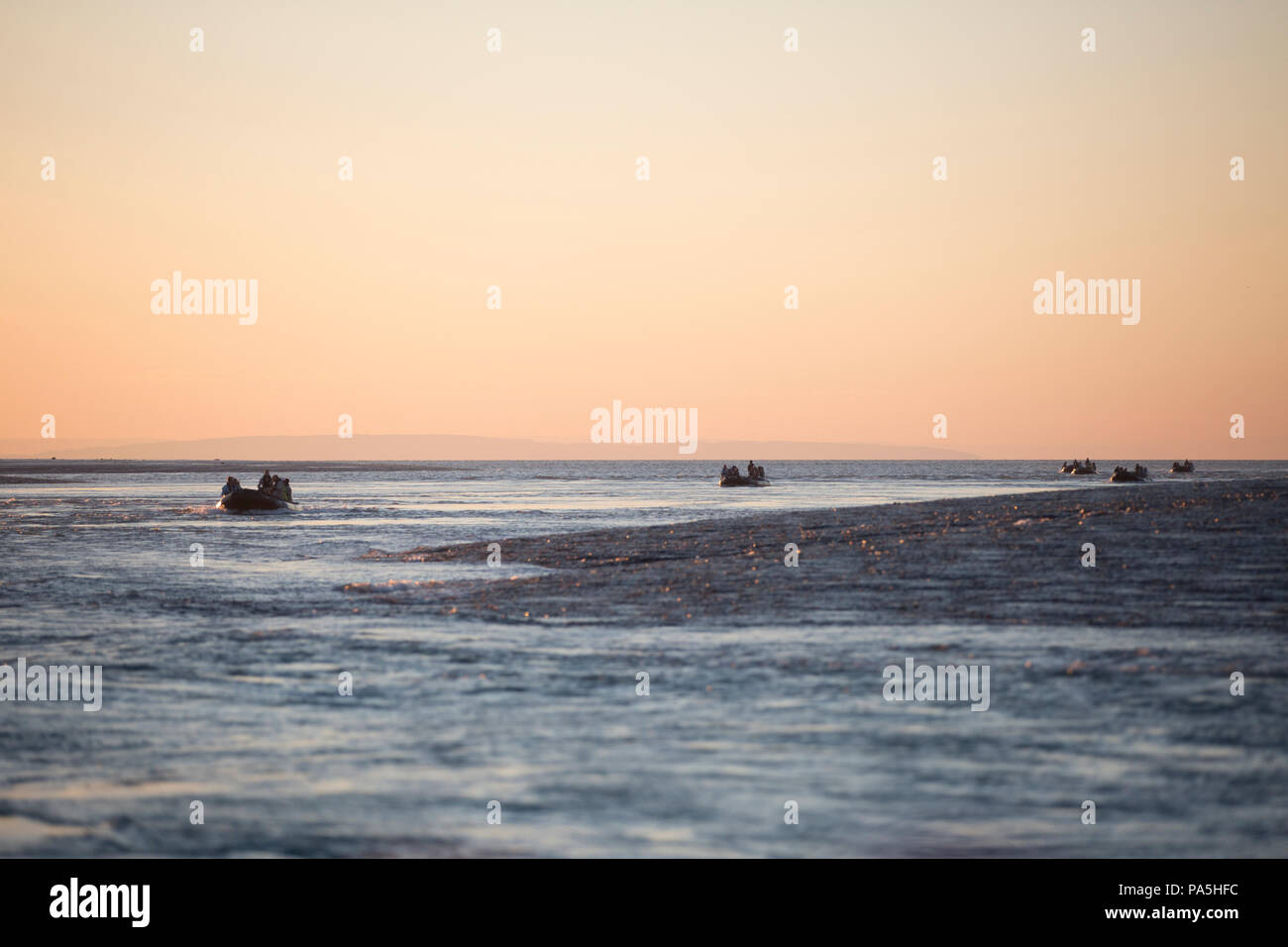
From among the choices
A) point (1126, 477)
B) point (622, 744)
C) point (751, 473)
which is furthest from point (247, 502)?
point (1126, 477)

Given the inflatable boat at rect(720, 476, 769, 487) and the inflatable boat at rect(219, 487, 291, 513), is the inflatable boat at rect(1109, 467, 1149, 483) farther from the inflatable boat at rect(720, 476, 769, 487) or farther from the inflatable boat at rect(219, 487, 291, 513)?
the inflatable boat at rect(219, 487, 291, 513)

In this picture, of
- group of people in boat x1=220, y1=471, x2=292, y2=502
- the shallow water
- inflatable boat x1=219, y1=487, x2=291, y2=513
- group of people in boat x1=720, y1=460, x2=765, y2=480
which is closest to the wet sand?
the shallow water

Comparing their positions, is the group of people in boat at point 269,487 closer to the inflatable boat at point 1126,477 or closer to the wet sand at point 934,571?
the wet sand at point 934,571

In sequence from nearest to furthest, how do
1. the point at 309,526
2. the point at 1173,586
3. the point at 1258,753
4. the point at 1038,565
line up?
1. the point at 1258,753
2. the point at 1173,586
3. the point at 1038,565
4. the point at 309,526

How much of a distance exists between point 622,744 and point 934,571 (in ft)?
49.9

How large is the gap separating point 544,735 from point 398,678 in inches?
158

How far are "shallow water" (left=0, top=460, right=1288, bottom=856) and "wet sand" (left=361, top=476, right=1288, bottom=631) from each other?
5.77 ft

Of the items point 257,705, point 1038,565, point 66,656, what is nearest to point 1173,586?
point 1038,565

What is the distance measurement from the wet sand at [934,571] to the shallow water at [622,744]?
1760 mm

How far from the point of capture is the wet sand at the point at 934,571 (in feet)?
63.6
